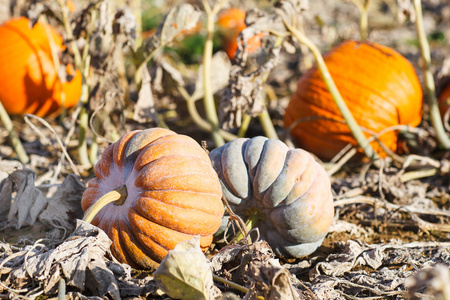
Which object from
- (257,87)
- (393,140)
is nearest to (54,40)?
(257,87)

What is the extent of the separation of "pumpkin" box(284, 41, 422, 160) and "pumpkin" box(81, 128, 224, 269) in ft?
5.44

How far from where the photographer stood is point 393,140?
3699mm

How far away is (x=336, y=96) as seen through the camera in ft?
10.6

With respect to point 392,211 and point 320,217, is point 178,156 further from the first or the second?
point 392,211

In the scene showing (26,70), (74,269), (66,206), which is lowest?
(66,206)

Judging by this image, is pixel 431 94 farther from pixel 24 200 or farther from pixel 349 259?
pixel 24 200

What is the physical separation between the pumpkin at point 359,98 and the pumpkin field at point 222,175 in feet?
0.04

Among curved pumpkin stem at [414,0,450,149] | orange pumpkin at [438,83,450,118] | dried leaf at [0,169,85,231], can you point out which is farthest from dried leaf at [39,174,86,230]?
orange pumpkin at [438,83,450,118]

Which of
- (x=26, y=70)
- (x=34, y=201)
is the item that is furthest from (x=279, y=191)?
(x=26, y=70)

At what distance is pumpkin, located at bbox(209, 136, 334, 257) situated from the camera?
224 cm

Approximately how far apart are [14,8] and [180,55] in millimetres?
2590

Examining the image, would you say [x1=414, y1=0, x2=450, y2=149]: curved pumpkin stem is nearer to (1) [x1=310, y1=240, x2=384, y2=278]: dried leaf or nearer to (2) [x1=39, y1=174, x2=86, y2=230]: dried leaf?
(1) [x1=310, y1=240, x2=384, y2=278]: dried leaf

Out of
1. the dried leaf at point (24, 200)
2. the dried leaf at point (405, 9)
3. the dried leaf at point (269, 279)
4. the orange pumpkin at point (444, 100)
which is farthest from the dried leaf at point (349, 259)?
the orange pumpkin at point (444, 100)

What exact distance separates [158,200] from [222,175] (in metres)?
0.43
